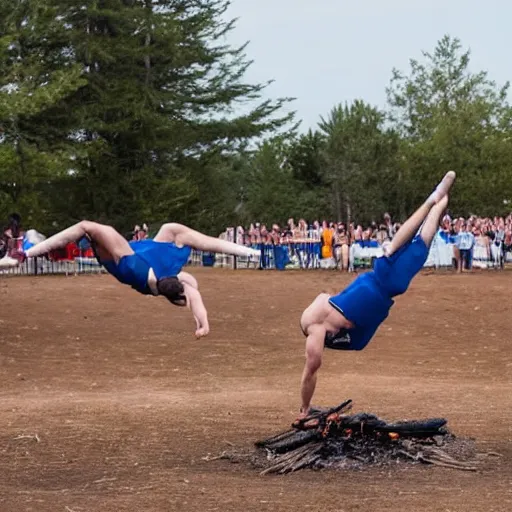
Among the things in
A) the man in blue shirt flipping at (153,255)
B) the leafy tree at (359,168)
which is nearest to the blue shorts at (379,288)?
the man in blue shirt flipping at (153,255)

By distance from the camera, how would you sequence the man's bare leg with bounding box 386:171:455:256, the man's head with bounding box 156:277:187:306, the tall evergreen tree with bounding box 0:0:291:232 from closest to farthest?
the man's head with bounding box 156:277:187:306, the man's bare leg with bounding box 386:171:455:256, the tall evergreen tree with bounding box 0:0:291:232

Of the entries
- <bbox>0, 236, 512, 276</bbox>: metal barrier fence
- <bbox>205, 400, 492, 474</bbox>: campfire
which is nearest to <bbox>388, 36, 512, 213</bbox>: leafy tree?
<bbox>0, 236, 512, 276</bbox>: metal barrier fence

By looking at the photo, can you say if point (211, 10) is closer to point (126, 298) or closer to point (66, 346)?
point (126, 298)

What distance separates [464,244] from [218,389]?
18848mm

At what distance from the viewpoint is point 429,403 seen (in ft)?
49.5

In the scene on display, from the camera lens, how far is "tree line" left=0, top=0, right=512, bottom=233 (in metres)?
40.8

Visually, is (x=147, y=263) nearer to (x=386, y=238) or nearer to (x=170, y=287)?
(x=170, y=287)

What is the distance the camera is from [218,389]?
1780 cm

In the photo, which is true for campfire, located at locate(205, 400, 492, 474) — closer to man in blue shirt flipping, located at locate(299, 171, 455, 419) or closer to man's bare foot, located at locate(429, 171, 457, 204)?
man in blue shirt flipping, located at locate(299, 171, 455, 419)

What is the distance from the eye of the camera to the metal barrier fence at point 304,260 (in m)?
36.2

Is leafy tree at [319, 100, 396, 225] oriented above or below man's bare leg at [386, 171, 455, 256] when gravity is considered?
A: above

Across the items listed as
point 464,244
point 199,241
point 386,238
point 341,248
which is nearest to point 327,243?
point 341,248

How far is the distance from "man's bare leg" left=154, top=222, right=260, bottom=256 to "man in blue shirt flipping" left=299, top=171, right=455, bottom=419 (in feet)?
3.49

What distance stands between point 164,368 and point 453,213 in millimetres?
43641
